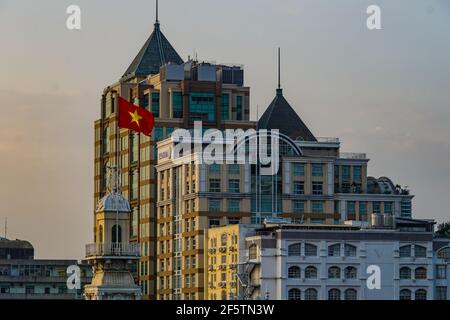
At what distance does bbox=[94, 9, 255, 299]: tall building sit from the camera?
152 metres

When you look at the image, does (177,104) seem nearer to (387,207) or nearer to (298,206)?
(298,206)

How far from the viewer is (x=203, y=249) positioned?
5487 inches

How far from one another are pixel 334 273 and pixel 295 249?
397cm

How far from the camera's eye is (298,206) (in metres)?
146

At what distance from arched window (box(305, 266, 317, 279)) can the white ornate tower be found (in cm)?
2693

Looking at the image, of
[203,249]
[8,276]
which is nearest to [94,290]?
[203,249]

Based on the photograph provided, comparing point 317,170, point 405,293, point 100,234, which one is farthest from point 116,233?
point 317,170

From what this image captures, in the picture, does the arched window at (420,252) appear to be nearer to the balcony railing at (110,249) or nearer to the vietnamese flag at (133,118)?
the vietnamese flag at (133,118)

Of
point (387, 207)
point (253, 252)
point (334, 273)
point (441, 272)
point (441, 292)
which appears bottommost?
point (441, 292)

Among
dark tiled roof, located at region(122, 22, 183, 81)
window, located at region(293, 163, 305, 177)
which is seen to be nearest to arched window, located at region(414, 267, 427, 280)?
window, located at region(293, 163, 305, 177)

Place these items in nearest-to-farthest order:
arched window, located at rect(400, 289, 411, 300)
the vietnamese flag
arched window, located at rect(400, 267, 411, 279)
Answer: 1. the vietnamese flag
2. arched window, located at rect(400, 289, 411, 300)
3. arched window, located at rect(400, 267, 411, 279)

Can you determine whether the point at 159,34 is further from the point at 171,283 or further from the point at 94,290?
the point at 94,290

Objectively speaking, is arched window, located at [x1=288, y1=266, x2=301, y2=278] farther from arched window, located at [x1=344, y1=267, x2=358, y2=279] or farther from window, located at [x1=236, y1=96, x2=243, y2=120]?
window, located at [x1=236, y1=96, x2=243, y2=120]

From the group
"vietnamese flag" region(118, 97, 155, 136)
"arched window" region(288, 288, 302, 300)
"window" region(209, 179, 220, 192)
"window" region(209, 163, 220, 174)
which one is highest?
"vietnamese flag" region(118, 97, 155, 136)
